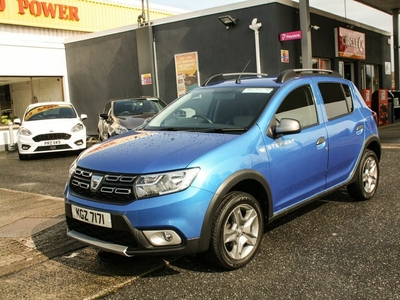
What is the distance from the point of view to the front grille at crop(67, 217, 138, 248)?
3451mm

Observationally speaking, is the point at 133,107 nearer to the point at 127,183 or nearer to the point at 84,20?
the point at 127,183

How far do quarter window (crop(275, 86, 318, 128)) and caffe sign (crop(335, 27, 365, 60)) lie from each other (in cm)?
1285

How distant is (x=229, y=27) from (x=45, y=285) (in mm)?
11553

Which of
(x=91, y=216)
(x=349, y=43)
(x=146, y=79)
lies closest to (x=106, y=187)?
(x=91, y=216)

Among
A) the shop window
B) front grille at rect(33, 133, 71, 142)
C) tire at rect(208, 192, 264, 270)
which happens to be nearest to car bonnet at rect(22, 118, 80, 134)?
front grille at rect(33, 133, 71, 142)

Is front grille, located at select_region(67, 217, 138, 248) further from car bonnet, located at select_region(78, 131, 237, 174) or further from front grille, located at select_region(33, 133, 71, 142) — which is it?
front grille, located at select_region(33, 133, 71, 142)

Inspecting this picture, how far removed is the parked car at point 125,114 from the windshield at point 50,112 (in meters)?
1.42

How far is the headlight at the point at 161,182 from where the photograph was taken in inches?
132

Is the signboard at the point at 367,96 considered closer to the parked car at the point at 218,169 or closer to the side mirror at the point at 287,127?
the parked car at the point at 218,169

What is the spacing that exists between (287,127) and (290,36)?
379 inches

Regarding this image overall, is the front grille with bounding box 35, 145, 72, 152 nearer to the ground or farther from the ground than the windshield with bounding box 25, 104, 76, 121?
nearer to the ground

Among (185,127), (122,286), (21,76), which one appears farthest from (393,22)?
(122,286)

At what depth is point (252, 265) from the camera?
3832 mm

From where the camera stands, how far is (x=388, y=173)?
756 centimetres
